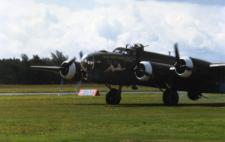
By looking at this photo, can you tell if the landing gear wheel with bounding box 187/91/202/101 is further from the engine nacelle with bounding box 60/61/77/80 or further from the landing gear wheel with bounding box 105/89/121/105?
the engine nacelle with bounding box 60/61/77/80

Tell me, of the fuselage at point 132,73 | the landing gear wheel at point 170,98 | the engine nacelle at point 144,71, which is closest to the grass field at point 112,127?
the engine nacelle at point 144,71

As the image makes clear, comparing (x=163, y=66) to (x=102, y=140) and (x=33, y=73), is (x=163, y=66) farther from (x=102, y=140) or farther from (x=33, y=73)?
(x=33, y=73)

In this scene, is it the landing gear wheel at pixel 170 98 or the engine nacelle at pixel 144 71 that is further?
the landing gear wheel at pixel 170 98

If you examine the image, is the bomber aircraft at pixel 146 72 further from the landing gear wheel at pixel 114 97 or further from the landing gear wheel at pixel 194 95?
the landing gear wheel at pixel 194 95

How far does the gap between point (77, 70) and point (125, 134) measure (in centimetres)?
2124

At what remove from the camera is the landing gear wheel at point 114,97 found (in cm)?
4141

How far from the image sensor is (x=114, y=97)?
4153 centimetres

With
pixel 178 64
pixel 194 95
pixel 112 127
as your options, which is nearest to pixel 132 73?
pixel 178 64

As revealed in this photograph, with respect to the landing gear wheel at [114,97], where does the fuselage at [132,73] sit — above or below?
above

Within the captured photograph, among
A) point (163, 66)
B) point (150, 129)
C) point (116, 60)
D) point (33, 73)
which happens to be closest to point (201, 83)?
point (163, 66)

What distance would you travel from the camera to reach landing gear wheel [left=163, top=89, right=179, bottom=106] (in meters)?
40.1

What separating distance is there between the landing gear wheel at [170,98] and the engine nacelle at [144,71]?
2.05m

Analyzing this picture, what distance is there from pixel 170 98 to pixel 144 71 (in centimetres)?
282

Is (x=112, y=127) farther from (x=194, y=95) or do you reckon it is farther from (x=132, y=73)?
(x=194, y=95)
